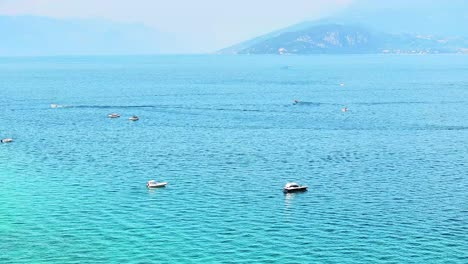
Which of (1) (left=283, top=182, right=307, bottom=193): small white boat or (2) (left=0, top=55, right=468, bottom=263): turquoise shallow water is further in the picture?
(1) (left=283, top=182, right=307, bottom=193): small white boat

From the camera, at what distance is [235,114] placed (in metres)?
183

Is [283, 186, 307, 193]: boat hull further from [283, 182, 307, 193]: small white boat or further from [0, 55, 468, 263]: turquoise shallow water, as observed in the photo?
[0, 55, 468, 263]: turquoise shallow water

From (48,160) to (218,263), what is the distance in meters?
60.1

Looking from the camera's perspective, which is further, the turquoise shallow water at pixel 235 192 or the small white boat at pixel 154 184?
the small white boat at pixel 154 184

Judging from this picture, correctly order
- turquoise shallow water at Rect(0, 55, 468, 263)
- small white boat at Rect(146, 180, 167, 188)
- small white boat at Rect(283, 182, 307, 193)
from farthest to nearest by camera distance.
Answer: small white boat at Rect(146, 180, 167, 188), small white boat at Rect(283, 182, 307, 193), turquoise shallow water at Rect(0, 55, 468, 263)

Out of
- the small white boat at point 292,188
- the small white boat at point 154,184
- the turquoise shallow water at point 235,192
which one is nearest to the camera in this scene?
the turquoise shallow water at point 235,192

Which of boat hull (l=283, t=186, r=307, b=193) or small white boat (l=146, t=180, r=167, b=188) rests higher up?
small white boat (l=146, t=180, r=167, b=188)

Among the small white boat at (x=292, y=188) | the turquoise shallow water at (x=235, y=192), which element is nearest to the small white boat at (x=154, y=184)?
the turquoise shallow water at (x=235, y=192)

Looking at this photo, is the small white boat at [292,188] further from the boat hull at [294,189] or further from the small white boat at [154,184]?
the small white boat at [154,184]

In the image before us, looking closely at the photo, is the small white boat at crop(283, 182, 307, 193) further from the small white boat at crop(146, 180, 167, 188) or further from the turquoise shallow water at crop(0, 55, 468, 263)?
the small white boat at crop(146, 180, 167, 188)

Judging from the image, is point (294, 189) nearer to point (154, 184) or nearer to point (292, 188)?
point (292, 188)

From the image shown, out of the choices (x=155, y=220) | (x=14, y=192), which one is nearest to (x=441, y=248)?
(x=155, y=220)

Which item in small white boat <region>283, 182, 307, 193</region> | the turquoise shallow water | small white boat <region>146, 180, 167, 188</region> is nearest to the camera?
the turquoise shallow water

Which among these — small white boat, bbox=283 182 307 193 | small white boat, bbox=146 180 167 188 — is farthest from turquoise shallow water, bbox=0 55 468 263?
small white boat, bbox=283 182 307 193
